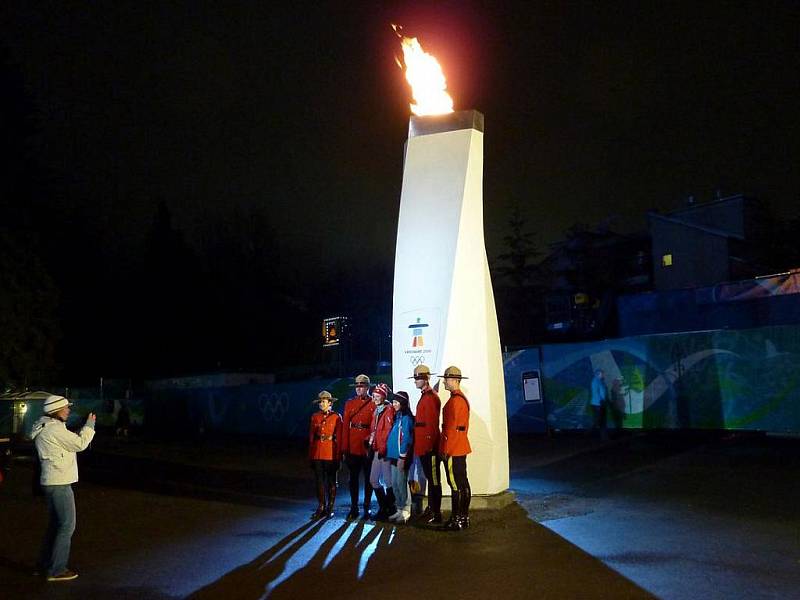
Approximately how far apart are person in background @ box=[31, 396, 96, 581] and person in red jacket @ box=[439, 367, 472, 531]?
4167 mm

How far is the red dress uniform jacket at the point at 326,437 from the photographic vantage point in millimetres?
10844

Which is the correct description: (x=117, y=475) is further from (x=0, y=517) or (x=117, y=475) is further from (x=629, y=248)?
(x=629, y=248)

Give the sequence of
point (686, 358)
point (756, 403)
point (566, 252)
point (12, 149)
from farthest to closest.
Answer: point (566, 252) → point (12, 149) → point (686, 358) → point (756, 403)

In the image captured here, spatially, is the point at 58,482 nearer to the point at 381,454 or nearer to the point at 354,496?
the point at 381,454

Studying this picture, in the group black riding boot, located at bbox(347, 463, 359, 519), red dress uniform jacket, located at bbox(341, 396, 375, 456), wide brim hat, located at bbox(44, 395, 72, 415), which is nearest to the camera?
wide brim hat, located at bbox(44, 395, 72, 415)

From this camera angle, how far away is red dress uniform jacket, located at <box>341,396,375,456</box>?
10633mm

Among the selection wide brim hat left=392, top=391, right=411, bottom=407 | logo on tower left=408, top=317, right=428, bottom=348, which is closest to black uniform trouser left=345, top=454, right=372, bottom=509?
wide brim hat left=392, top=391, right=411, bottom=407

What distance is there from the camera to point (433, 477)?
32.7ft

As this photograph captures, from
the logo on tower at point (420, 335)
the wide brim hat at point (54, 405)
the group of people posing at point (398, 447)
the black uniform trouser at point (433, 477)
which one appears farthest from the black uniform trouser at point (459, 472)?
the wide brim hat at point (54, 405)

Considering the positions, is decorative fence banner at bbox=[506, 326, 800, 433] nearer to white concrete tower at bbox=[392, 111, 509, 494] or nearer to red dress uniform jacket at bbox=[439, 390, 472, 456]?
white concrete tower at bbox=[392, 111, 509, 494]

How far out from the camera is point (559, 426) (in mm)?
20156

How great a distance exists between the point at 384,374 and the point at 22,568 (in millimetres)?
15902

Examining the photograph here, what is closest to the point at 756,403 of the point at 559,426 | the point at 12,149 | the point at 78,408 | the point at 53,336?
the point at 559,426

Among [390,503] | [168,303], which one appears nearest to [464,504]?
[390,503]
